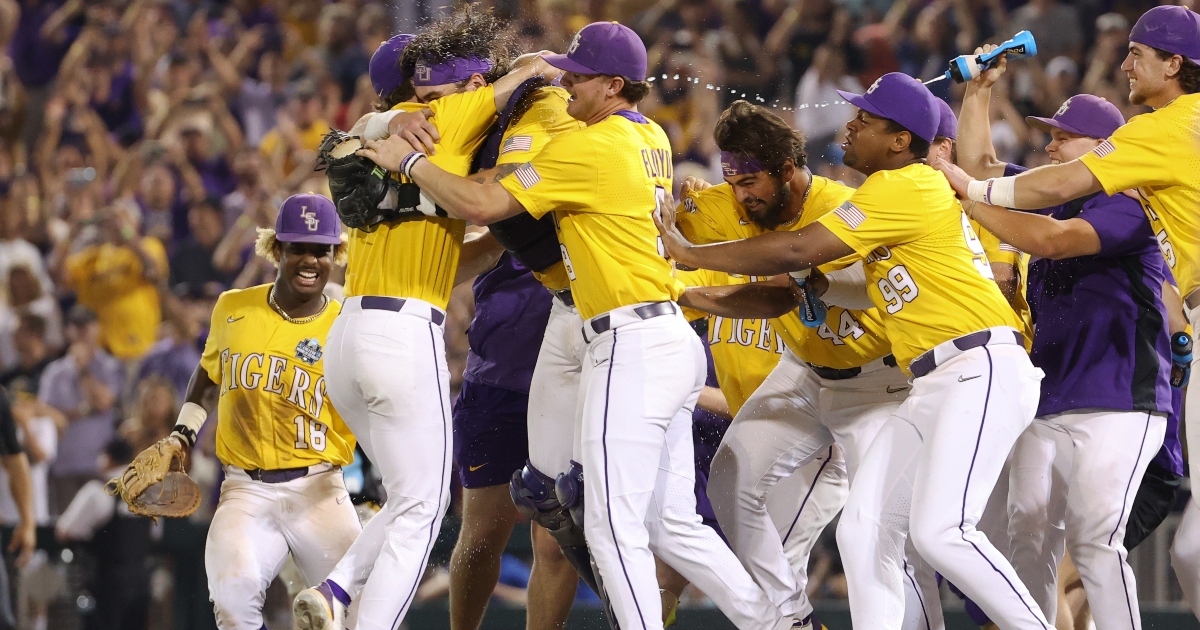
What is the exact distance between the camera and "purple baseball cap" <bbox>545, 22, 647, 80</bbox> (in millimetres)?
4648

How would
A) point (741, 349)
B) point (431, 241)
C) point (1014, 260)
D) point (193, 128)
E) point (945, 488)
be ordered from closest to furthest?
point (945, 488), point (431, 241), point (1014, 260), point (741, 349), point (193, 128)

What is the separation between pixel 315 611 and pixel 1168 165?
3.40 meters

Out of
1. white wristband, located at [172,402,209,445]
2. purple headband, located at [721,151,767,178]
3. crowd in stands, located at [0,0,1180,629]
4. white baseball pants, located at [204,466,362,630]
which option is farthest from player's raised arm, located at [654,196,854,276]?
crowd in stands, located at [0,0,1180,629]

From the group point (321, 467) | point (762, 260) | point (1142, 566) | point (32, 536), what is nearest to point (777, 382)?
point (762, 260)

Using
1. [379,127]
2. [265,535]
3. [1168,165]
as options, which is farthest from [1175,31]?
[265,535]

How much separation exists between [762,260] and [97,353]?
664 centimetres

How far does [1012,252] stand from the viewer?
545 centimetres

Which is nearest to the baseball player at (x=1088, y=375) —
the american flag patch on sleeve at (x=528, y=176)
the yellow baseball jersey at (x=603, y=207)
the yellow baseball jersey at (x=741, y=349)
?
the yellow baseball jersey at (x=741, y=349)

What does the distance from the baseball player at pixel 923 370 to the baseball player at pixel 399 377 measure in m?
0.88

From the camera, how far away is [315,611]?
179 inches

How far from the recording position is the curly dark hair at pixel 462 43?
512 cm

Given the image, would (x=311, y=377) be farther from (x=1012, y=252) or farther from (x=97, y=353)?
(x=97, y=353)

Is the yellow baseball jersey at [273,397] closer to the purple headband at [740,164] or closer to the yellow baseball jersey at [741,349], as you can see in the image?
the yellow baseball jersey at [741,349]

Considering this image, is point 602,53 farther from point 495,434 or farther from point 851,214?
point 495,434
